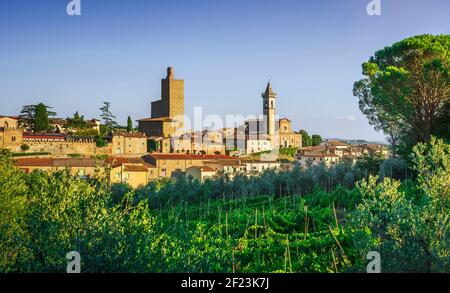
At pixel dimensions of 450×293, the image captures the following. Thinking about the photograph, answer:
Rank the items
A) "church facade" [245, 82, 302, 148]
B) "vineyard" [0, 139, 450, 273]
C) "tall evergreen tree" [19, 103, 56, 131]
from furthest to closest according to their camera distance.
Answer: "church facade" [245, 82, 302, 148] < "tall evergreen tree" [19, 103, 56, 131] < "vineyard" [0, 139, 450, 273]

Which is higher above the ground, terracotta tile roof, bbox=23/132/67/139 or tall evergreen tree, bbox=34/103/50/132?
tall evergreen tree, bbox=34/103/50/132

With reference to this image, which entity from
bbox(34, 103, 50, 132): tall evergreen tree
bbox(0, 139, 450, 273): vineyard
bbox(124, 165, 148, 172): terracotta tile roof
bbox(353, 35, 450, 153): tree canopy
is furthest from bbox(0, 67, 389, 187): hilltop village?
bbox(353, 35, 450, 153): tree canopy

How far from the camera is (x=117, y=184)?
10.7 m

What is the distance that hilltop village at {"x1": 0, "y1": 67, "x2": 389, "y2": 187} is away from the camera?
8695 mm

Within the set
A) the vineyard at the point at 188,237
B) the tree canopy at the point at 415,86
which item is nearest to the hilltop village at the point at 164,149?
the vineyard at the point at 188,237

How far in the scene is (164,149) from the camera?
20.5 meters

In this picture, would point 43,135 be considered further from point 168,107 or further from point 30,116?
point 168,107

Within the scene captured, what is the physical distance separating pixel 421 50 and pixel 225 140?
1471 centimetres

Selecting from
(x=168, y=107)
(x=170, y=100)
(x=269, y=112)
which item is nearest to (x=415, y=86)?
(x=269, y=112)

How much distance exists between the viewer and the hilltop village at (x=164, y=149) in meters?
8.70

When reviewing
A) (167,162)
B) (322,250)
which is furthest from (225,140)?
(322,250)

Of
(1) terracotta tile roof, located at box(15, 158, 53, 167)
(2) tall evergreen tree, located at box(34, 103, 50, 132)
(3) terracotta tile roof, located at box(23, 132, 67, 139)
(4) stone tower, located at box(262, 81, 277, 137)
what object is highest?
(4) stone tower, located at box(262, 81, 277, 137)

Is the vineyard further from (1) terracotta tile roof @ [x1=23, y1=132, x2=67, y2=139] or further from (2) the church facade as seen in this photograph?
(2) the church facade
